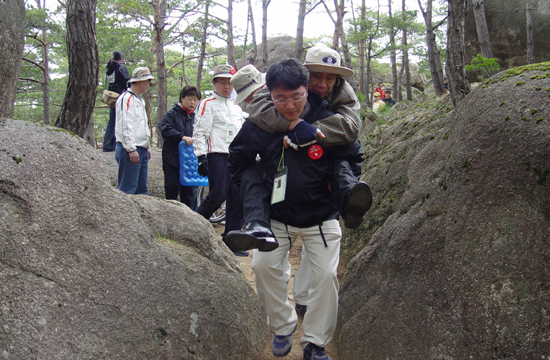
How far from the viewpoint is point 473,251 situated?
260cm

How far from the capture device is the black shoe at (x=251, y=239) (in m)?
2.65

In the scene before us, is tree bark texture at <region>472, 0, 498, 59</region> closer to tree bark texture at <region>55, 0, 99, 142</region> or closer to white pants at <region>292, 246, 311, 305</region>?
white pants at <region>292, 246, 311, 305</region>

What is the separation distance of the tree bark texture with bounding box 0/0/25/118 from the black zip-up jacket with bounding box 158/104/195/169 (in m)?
1.90

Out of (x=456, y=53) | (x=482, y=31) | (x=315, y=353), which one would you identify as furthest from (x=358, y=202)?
(x=482, y=31)

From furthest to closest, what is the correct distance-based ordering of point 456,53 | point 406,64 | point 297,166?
1. point 406,64
2. point 456,53
3. point 297,166

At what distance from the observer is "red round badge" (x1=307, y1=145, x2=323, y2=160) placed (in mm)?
3064

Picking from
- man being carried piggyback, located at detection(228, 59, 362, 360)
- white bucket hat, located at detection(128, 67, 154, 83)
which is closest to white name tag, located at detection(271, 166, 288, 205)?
man being carried piggyback, located at detection(228, 59, 362, 360)

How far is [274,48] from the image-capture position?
28.2m

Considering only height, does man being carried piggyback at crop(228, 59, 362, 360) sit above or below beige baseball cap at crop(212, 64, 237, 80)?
below

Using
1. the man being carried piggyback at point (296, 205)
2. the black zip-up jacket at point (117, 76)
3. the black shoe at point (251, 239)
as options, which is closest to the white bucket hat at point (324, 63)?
the man being carried piggyback at point (296, 205)

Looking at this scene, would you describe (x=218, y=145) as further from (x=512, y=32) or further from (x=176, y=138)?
(x=512, y=32)

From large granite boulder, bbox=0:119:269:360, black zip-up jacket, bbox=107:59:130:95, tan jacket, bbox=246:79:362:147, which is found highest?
black zip-up jacket, bbox=107:59:130:95

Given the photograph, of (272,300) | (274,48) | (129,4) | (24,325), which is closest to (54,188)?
(24,325)

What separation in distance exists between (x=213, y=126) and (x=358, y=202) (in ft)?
11.2
